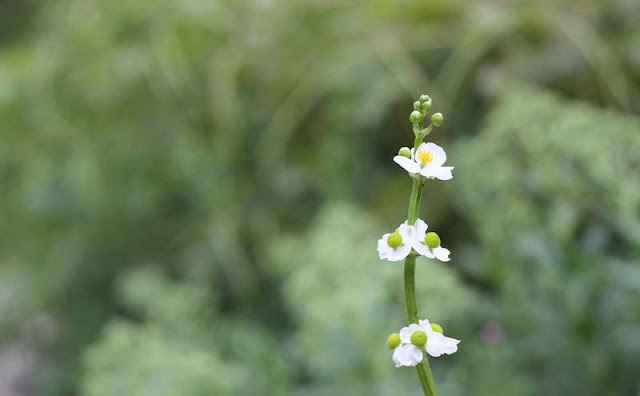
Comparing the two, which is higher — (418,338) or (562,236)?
(562,236)

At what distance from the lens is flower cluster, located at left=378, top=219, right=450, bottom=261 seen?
0.30 metres

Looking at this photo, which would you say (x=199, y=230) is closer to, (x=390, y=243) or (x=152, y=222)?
(x=152, y=222)

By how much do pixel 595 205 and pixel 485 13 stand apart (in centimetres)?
52

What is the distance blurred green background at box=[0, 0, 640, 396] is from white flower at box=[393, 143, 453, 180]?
34 centimetres

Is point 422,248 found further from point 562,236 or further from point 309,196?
point 309,196

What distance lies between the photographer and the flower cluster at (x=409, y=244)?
0.97ft

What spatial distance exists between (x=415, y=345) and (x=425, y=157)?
0.08 metres

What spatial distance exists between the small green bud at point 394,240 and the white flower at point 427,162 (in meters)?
0.03

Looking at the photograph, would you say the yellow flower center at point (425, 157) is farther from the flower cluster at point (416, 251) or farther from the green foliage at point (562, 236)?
the green foliage at point (562, 236)

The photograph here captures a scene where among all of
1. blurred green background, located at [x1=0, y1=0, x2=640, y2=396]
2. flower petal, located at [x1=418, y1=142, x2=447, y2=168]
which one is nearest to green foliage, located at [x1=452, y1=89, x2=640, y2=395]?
blurred green background, located at [x1=0, y1=0, x2=640, y2=396]

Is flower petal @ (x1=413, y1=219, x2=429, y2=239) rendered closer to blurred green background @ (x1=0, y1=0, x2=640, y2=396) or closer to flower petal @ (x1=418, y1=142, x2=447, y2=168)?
flower petal @ (x1=418, y1=142, x2=447, y2=168)

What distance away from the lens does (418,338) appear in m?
0.29

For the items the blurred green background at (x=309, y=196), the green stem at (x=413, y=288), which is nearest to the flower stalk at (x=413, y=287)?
the green stem at (x=413, y=288)

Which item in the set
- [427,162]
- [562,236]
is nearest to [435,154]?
[427,162]
